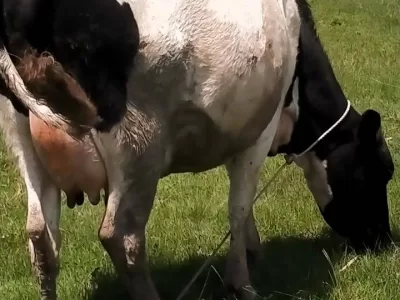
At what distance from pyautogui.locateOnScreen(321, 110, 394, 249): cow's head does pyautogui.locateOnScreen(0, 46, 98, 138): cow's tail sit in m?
2.46

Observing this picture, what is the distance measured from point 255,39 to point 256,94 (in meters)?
0.29

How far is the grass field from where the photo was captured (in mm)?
5516

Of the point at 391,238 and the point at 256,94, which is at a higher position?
the point at 256,94

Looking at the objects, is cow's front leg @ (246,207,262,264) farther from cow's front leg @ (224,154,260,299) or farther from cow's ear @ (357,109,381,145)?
cow's ear @ (357,109,381,145)

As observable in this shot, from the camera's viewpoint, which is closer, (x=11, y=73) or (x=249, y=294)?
(x=11, y=73)

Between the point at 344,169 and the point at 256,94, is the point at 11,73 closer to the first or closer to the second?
the point at 256,94

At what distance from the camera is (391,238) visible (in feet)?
20.9

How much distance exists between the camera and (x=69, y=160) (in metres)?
4.56

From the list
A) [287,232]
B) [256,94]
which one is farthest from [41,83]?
[287,232]

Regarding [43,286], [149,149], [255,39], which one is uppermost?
[255,39]

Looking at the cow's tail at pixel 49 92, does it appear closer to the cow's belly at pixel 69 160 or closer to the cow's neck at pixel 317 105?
the cow's belly at pixel 69 160

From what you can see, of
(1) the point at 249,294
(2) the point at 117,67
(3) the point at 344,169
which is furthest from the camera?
(3) the point at 344,169

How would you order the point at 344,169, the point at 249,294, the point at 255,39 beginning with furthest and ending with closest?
1. the point at 344,169
2. the point at 249,294
3. the point at 255,39

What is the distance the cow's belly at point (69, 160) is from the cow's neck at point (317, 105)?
6.18ft
